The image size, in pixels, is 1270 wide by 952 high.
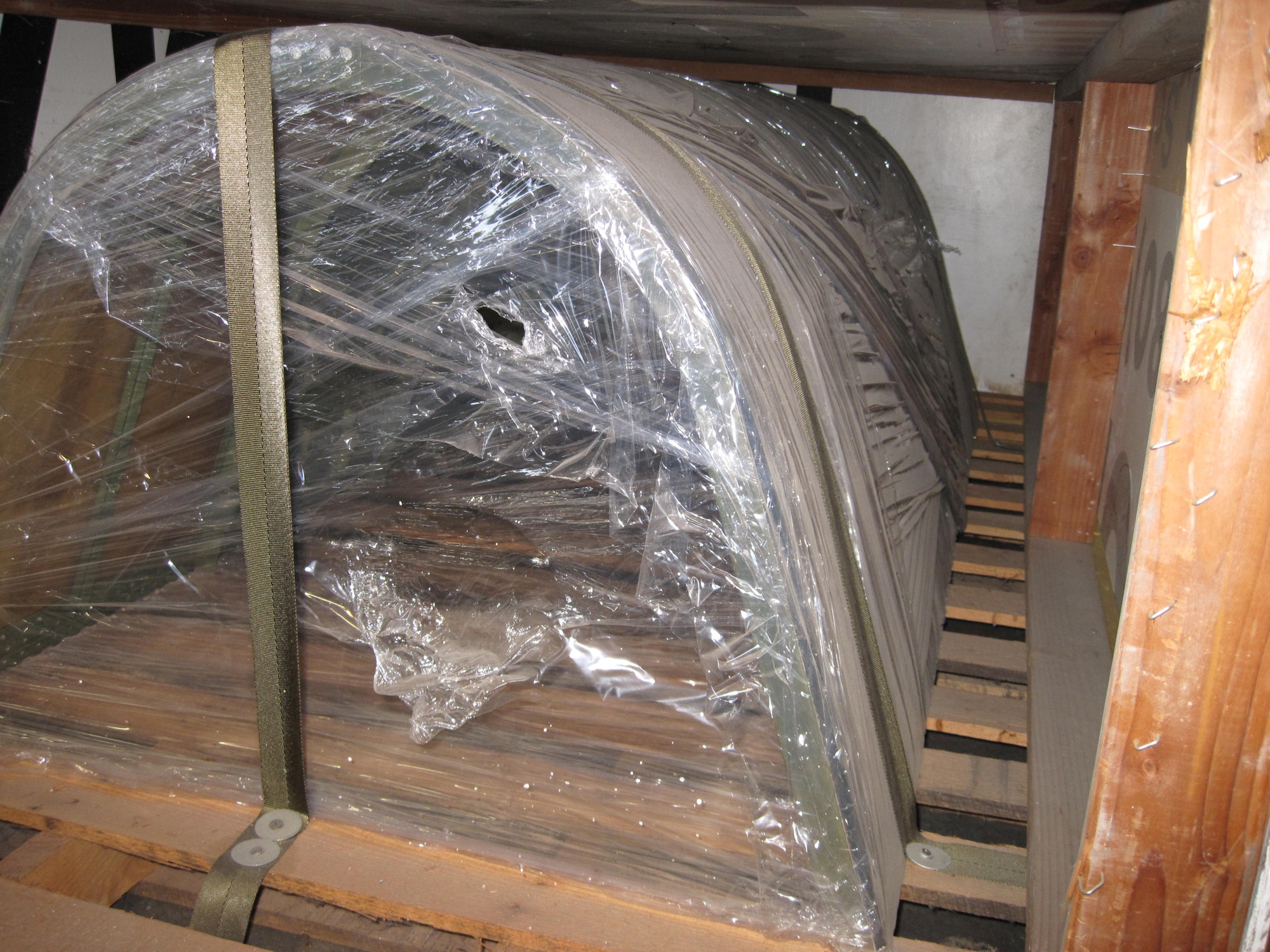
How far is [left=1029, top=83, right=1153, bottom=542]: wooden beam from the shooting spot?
5.98ft

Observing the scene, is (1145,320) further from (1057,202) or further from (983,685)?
(1057,202)

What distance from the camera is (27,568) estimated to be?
1376mm

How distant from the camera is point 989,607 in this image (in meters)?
1.81

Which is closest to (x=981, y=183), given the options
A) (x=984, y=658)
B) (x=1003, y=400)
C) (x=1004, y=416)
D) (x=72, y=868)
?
(x=1003, y=400)


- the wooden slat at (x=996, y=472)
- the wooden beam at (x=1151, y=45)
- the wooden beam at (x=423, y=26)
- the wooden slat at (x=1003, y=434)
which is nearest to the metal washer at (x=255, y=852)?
the wooden beam at (x=1151, y=45)

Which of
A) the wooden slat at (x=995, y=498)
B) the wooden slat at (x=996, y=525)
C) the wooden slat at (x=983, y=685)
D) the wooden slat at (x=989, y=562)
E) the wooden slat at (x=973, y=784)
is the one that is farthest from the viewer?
the wooden slat at (x=995, y=498)

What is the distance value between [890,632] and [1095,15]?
0.95 meters

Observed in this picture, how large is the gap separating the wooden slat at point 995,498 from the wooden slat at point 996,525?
0.06 feet

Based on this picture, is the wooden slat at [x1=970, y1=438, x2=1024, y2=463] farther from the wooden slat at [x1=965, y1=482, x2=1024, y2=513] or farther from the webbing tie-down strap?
the webbing tie-down strap

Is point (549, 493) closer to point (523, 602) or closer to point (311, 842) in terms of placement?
point (523, 602)

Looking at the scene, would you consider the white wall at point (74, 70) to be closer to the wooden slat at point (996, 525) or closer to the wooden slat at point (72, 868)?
the wooden slat at point (72, 868)

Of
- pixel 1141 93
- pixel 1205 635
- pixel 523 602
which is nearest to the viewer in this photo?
pixel 1205 635

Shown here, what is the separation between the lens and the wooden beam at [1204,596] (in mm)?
596

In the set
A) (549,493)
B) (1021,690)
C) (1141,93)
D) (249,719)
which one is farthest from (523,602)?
(1141,93)
